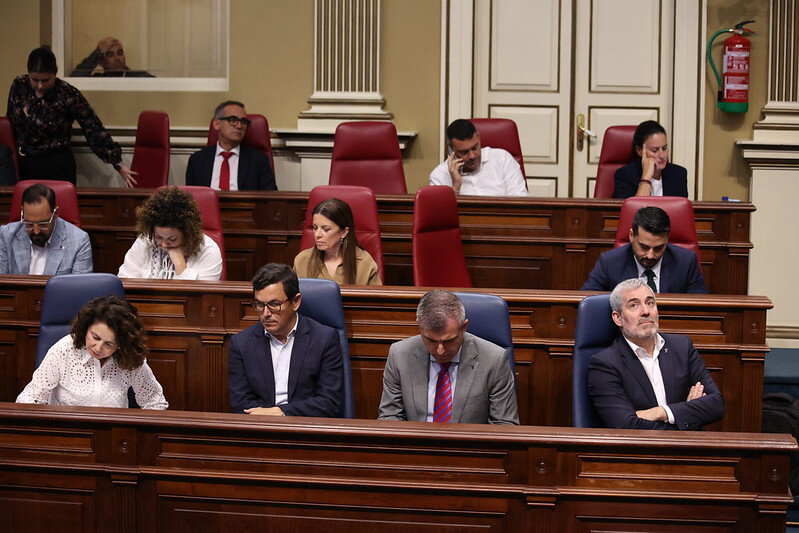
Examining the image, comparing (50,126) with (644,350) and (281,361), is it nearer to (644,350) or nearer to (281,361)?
(281,361)

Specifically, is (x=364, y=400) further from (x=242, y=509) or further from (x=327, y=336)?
(x=242, y=509)

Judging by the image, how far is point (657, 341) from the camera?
318 cm

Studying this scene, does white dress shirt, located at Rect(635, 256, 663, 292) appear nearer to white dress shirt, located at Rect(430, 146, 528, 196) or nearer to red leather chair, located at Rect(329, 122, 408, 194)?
white dress shirt, located at Rect(430, 146, 528, 196)

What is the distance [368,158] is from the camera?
5.64m

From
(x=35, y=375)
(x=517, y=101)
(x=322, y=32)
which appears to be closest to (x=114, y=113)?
(x=322, y=32)

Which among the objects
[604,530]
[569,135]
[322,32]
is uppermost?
[322,32]

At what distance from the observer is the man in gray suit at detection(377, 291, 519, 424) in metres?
3.02

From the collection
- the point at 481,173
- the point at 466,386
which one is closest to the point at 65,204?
the point at 481,173

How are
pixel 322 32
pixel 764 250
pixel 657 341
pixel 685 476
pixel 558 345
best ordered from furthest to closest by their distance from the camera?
pixel 322 32 → pixel 764 250 → pixel 558 345 → pixel 657 341 → pixel 685 476

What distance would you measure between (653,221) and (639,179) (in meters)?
1.37

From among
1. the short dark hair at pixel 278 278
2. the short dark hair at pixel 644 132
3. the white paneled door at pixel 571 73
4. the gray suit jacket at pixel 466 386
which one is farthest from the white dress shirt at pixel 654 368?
the white paneled door at pixel 571 73

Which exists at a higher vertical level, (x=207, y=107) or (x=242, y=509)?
(x=207, y=107)

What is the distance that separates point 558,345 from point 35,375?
1.63 m

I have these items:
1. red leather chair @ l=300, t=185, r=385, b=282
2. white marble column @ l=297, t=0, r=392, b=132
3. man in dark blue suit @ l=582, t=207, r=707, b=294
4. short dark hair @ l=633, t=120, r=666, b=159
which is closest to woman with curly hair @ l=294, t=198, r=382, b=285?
red leather chair @ l=300, t=185, r=385, b=282
